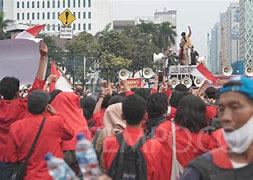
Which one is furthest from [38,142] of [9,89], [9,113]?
[9,89]

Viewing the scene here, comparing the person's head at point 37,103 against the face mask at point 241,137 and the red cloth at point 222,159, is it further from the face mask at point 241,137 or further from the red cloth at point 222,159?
the face mask at point 241,137

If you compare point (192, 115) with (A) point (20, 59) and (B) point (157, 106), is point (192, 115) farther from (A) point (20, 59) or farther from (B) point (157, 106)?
(A) point (20, 59)

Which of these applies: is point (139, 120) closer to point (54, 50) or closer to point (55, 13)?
point (54, 50)

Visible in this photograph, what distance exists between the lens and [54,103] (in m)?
5.94

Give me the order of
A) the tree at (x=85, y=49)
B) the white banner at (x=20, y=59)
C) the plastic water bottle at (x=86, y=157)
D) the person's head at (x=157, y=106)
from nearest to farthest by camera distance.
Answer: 1. the plastic water bottle at (x=86, y=157)
2. the person's head at (x=157, y=106)
3. the white banner at (x=20, y=59)
4. the tree at (x=85, y=49)

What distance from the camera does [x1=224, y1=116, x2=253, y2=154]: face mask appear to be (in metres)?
2.55

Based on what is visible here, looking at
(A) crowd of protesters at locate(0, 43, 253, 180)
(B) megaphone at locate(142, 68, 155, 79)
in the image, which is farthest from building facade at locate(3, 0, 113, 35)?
(A) crowd of protesters at locate(0, 43, 253, 180)

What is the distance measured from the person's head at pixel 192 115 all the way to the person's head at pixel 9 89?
1.86 meters

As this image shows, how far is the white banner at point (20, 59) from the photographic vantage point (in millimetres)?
6766

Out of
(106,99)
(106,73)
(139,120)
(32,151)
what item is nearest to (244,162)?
(139,120)

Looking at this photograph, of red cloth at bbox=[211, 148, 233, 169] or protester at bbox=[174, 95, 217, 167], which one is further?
protester at bbox=[174, 95, 217, 167]

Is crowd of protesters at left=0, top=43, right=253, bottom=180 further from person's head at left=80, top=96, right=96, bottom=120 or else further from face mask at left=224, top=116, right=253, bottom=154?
person's head at left=80, top=96, right=96, bottom=120

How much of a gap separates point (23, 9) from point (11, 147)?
13180 cm

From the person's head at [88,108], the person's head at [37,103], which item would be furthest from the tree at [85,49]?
the person's head at [37,103]
